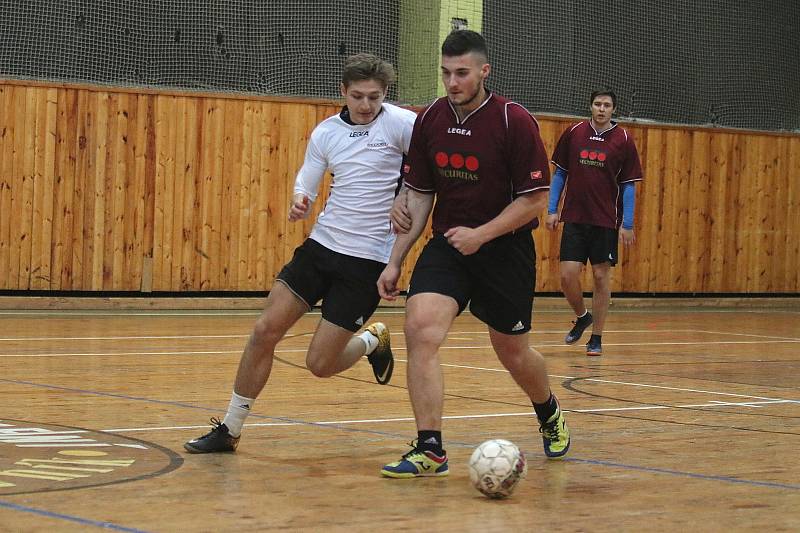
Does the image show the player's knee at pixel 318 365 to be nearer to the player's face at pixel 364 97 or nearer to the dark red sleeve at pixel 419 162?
the dark red sleeve at pixel 419 162

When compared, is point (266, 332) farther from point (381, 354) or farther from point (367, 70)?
point (381, 354)

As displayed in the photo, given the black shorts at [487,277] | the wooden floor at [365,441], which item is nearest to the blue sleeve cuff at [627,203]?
the wooden floor at [365,441]

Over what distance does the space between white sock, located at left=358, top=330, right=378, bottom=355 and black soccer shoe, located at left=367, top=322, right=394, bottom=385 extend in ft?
0.12

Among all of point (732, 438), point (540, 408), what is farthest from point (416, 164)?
point (732, 438)

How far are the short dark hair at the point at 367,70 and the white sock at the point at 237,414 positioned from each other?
1510mm

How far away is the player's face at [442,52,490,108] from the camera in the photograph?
199 inches

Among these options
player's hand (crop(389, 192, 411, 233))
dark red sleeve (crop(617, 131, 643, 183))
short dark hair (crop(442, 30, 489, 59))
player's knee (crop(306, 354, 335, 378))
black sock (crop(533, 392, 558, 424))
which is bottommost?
black sock (crop(533, 392, 558, 424))

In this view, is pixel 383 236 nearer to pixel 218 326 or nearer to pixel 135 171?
pixel 218 326

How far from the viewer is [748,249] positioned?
18.1 meters

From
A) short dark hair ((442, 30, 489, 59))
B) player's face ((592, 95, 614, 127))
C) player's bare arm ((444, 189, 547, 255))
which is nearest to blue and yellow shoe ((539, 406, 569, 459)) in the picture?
player's bare arm ((444, 189, 547, 255))

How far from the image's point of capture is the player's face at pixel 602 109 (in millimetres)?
10555

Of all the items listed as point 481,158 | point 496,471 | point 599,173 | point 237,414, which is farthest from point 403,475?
point 599,173

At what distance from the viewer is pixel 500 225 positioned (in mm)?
5086

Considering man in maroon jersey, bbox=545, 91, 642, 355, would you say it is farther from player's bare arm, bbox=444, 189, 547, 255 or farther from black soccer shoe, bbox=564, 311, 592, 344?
player's bare arm, bbox=444, 189, 547, 255
